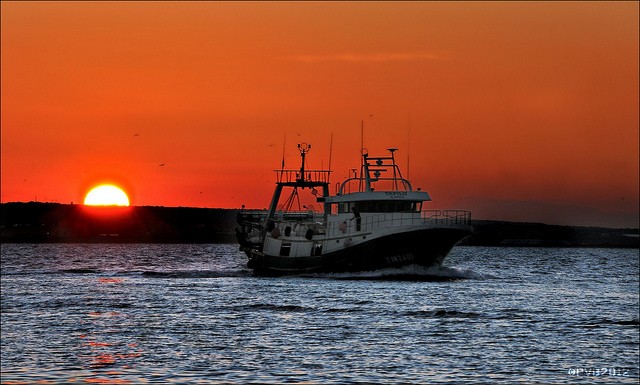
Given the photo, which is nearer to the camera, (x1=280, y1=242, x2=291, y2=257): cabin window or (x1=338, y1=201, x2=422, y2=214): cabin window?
(x1=338, y1=201, x2=422, y2=214): cabin window

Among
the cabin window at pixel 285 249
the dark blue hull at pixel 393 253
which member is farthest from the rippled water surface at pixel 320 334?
the cabin window at pixel 285 249

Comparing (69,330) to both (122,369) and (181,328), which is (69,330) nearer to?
(181,328)

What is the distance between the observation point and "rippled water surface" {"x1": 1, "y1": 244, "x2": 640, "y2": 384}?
3144 cm

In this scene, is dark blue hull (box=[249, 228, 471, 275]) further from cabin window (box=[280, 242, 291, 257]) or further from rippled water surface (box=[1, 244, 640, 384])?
cabin window (box=[280, 242, 291, 257])

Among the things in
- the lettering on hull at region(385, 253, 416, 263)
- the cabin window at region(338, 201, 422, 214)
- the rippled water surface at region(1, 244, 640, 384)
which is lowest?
the rippled water surface at region(1, 244, 640, 384)

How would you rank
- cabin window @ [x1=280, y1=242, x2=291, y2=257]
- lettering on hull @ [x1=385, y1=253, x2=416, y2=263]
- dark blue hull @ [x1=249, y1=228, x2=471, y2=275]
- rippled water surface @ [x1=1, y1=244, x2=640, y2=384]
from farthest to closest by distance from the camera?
cabin window @ [x1=280, y1=242, x2=291, y2=257]
lettering on hull @ [x1=385, y1=253, x2=416, y2=263]
dark blue hull @ [x1=249, y1=228, x2=471, y2=275]
rippled water surface @ [x1=1, y1=244, x2=640, y2=384]

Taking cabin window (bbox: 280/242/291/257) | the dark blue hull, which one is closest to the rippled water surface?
the dark blue hull

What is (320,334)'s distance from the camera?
4106 cm

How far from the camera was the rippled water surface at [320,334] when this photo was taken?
103ft

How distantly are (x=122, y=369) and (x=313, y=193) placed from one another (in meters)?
57.0

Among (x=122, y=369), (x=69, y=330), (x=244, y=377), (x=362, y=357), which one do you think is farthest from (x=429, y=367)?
(x=69, y=330)

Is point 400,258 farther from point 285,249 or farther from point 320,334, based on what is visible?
point 320,334

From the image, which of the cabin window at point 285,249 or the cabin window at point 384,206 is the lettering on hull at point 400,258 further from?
the cabin window at point 285,249

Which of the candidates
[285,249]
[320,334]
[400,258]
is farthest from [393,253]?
[320,334]
